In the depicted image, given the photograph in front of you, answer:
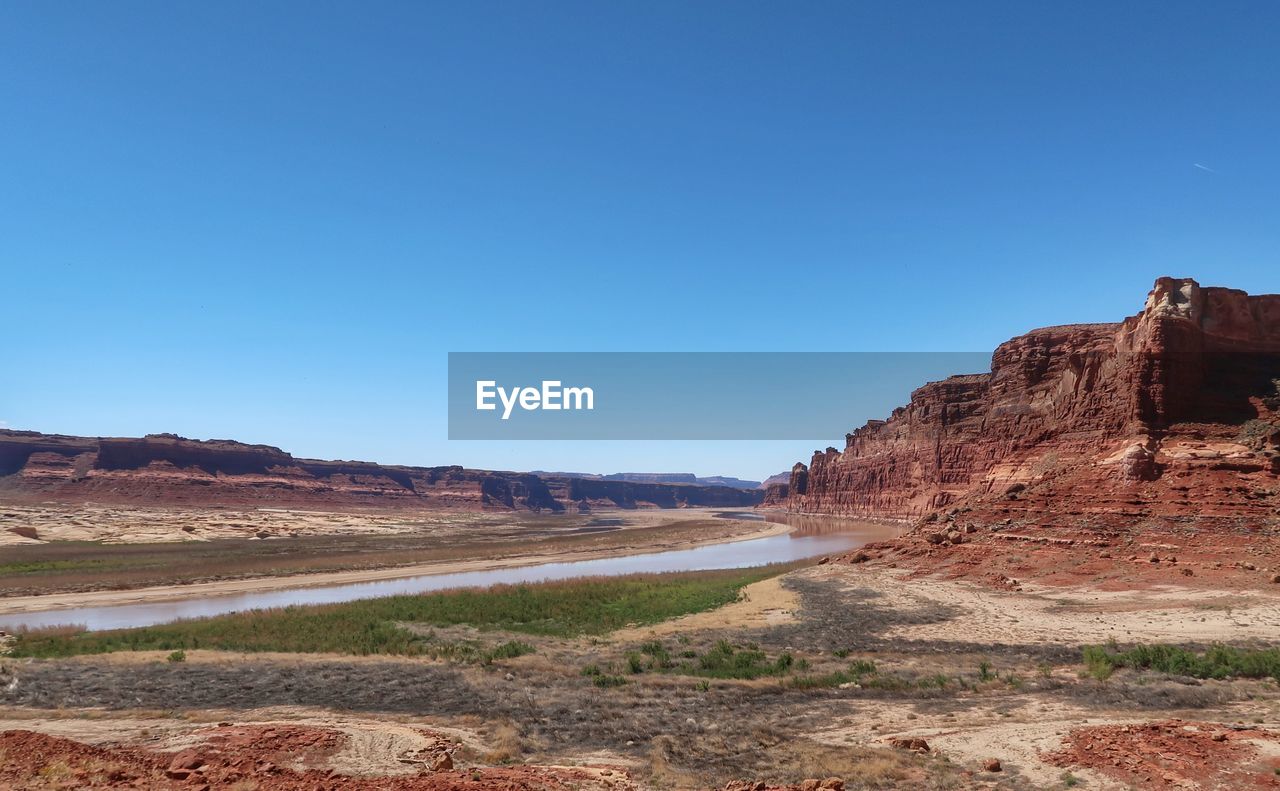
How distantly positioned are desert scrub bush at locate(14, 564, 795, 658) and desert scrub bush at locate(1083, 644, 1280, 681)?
14.3 metres

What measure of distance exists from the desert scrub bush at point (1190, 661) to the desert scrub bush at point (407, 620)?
1430cm

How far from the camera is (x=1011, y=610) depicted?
74.6 feet

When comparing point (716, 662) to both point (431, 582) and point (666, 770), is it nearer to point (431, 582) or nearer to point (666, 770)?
point (666, 770)

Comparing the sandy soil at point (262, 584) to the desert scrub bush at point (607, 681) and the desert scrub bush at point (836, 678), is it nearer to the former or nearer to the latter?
the desert scrub bush at point (607, 681)

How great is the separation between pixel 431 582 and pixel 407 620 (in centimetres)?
1865

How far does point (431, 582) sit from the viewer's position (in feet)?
143

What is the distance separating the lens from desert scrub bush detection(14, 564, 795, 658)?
21344mm

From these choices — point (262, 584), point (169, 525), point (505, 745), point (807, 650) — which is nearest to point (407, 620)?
point (807, 650)

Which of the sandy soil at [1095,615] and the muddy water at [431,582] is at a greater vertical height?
the sandy soil at [1095,615]

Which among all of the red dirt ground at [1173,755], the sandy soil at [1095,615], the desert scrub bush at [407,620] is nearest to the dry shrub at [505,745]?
the red dirt ground at [1173,755]

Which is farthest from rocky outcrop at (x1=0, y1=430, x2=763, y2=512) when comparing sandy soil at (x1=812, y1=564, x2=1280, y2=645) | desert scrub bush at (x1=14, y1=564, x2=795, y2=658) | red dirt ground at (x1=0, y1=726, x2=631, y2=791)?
sandy soil at (x1=812, y1=564, x2=1280, y2=645)

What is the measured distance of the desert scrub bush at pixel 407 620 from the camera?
70.0 feet

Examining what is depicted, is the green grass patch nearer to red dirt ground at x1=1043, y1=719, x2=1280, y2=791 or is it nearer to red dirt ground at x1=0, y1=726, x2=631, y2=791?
red dirt ground at x1=1043, y1=719, x2=1280, y2=791

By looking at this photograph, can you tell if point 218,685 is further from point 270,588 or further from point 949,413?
point 949,413
